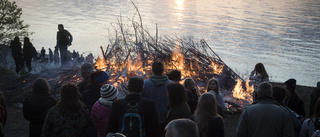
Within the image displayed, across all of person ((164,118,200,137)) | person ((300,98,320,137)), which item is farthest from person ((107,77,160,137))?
person ((300,98,320,137))

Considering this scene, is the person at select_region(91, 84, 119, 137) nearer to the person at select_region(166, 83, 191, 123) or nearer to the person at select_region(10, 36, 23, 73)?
the person at select_region(166, 83, 191, 123)

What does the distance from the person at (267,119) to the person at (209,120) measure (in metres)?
0.51

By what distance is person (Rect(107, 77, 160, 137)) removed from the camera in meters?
3.59

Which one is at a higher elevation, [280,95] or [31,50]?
[31,50]

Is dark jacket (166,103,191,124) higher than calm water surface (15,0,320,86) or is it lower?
lower

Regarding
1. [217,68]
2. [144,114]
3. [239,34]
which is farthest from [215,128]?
[239,34]

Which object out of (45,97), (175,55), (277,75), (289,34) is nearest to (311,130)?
(45,97)

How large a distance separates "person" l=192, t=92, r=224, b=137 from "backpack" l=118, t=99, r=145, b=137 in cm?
67

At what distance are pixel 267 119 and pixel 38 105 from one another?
3011 millimetres

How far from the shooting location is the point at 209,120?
3.63 m

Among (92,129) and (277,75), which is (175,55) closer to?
(92,129)

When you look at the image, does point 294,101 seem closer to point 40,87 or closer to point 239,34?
point 40,87

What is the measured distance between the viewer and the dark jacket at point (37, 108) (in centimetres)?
425

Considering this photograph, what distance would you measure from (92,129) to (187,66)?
5494 millimetres
